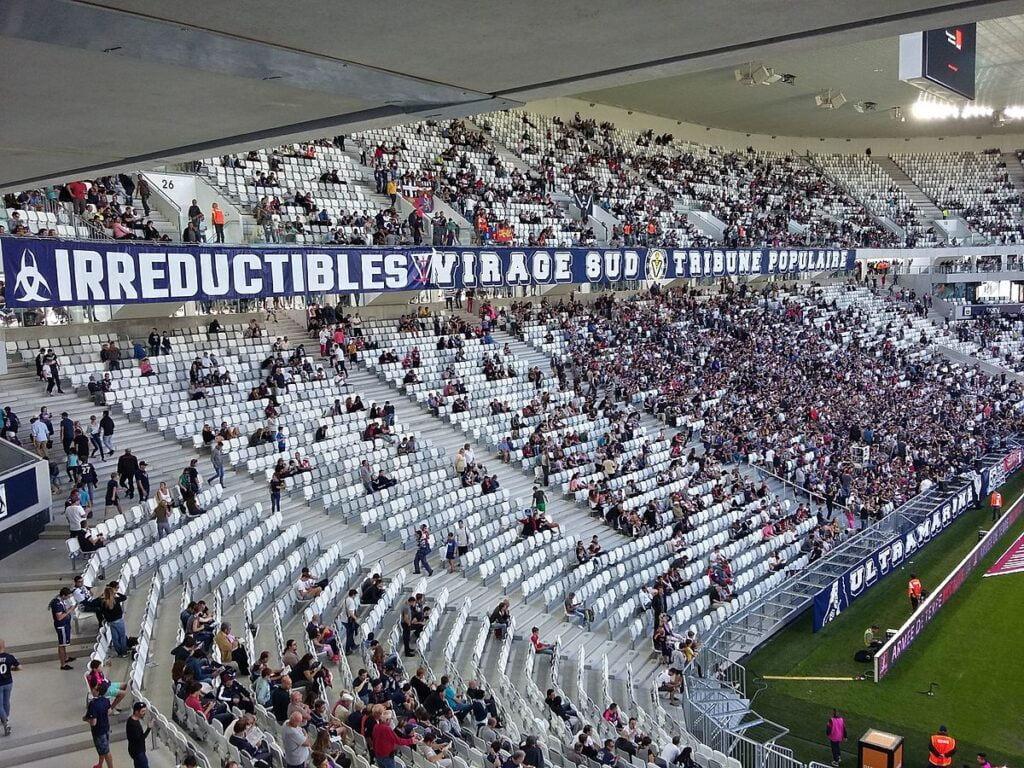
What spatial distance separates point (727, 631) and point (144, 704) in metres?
10.2

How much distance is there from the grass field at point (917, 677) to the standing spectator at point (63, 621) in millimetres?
9508

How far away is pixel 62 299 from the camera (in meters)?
14.9

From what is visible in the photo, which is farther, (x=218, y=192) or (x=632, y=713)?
(x=218, y=192)

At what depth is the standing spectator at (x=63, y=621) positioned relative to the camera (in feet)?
35.7

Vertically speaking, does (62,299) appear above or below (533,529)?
above

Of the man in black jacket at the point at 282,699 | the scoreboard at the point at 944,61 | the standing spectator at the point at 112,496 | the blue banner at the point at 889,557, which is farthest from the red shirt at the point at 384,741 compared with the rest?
the blue banner at the point at 889,557

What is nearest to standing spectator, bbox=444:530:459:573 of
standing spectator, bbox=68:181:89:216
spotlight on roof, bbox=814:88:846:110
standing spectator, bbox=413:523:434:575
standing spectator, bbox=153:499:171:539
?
standing spectator, bbox=413:523:434:575

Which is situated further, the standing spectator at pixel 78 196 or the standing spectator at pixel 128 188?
the standing spectator at pixel 128 188

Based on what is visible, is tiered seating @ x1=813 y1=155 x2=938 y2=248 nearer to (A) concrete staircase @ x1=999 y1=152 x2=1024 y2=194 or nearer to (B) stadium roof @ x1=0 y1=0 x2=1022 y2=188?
(A) concrete staircase @ x1=999 y1=152 x2=1024 y2=194

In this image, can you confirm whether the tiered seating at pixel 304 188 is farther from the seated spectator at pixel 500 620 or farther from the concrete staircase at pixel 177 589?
the seated spectator at pixel 500 620

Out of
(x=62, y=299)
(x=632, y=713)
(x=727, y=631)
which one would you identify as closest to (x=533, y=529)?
(x=727, y=631)

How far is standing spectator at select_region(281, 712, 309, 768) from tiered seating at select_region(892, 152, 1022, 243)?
49920 millimetres

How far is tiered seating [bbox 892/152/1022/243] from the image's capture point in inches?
2039

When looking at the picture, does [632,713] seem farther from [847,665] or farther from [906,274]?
[906,274]
